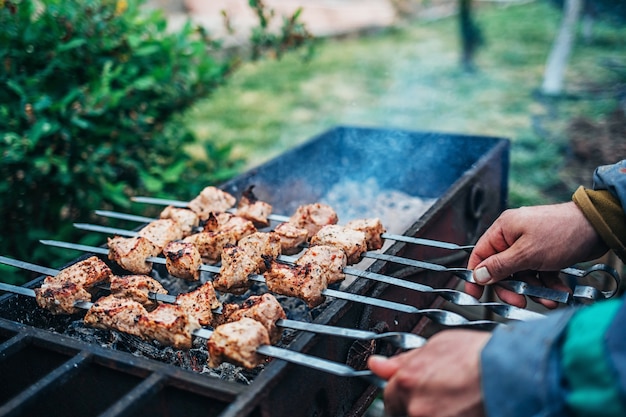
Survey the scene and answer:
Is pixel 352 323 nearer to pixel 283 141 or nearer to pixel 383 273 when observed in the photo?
pixel 383 273

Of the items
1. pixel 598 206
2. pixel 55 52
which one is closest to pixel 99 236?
pixel 55 52

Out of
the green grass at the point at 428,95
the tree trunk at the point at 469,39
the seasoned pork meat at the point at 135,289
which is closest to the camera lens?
the seasoned pork meat at the point at 135,289

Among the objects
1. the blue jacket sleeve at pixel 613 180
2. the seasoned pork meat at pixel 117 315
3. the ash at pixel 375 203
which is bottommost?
the ash at pixel 375 203

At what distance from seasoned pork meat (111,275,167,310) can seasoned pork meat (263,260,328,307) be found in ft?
1.84

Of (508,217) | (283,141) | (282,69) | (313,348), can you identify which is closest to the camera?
(313,348)

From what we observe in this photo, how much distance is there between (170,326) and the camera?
6.83 feet

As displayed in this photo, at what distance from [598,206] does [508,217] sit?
40 cm

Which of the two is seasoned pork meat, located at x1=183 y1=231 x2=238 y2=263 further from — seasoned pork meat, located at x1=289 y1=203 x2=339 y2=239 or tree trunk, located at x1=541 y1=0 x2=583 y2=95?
tree trunk, located at x1=541 y1=0 x2=583 y2=95

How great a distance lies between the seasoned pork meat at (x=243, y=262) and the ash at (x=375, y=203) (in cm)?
127

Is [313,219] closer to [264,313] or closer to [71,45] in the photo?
[264,313]

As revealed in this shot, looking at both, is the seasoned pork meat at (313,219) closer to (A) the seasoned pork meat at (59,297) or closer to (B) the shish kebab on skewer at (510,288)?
(B) the shish kebab on skewer at (510,288)

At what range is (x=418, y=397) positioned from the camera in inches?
59.4

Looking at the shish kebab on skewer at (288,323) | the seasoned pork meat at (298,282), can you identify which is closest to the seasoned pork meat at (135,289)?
the shish kebab on skewer at (288,323)

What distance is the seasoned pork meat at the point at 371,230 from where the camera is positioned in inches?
110
